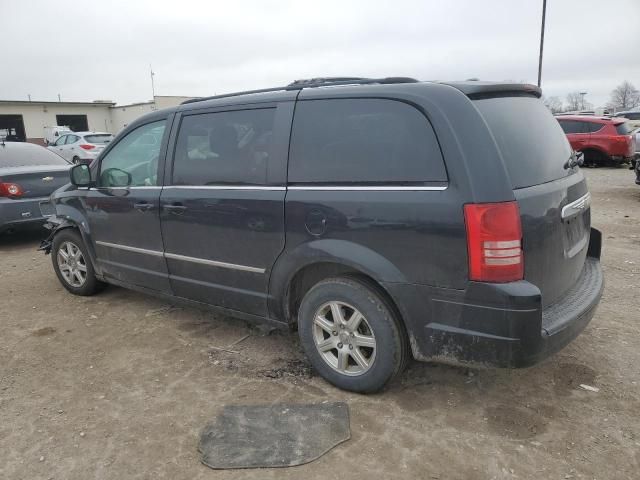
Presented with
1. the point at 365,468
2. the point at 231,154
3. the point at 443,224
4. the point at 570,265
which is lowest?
the point at 365,468

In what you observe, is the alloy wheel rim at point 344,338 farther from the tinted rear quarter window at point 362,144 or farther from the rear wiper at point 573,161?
the rear wiper at point 573,161

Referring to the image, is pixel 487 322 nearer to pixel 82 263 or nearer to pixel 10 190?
pixel 82 263

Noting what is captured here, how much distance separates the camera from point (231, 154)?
11.4 ft

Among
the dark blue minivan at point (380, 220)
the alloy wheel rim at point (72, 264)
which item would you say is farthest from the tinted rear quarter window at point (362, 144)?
the alloy wheel rim at point (72, 264)

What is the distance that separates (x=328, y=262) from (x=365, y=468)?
3.72ft

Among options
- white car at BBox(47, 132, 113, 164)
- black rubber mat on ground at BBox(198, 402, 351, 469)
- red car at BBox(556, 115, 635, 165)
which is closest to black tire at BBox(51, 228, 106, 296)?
black rubber mat on ground at BBox(198, 402, 351, 469)

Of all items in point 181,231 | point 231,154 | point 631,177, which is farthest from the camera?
point 631,177

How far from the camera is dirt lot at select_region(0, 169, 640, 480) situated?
99.1 inches

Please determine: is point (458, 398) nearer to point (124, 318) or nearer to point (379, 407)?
point (379, 407)

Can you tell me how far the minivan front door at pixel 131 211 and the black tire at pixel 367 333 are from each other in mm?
1472

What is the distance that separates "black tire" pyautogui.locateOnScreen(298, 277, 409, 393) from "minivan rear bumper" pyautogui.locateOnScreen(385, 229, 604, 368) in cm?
11

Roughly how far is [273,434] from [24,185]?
5.96 metres

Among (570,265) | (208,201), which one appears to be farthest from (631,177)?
(208,201)

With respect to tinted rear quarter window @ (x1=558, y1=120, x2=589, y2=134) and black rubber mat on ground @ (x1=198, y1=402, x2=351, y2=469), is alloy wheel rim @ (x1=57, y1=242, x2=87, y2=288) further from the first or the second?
tinted rear quarter window @ (x1=558, y1=120, x2=589, y2=134)
